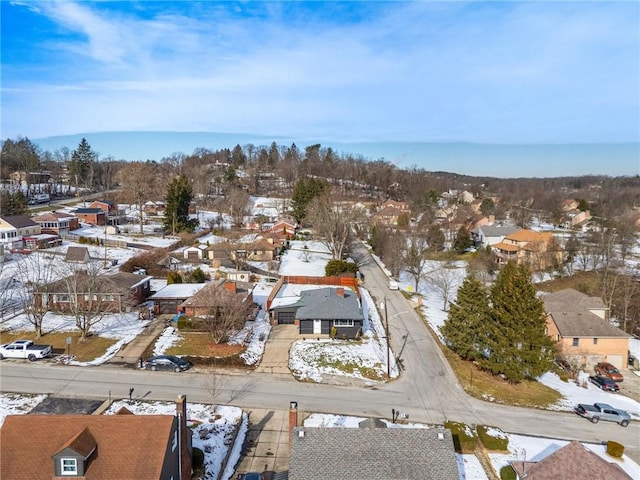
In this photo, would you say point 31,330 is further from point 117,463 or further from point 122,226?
point 122,226

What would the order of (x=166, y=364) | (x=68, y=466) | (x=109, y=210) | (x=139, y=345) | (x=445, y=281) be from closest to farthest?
1. (x=68, y=466)
2. (x=166, y=364)
3. (x=139, y=345)
4. (x=445, y=281)
5. (x=109, y=210)

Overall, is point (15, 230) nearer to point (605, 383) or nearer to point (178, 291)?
point (178, 291)

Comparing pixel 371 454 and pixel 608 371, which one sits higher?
pixel 371 454

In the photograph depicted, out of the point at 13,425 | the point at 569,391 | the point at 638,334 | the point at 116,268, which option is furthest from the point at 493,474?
the point at 116,268

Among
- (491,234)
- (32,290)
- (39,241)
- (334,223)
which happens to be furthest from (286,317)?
(491,234)

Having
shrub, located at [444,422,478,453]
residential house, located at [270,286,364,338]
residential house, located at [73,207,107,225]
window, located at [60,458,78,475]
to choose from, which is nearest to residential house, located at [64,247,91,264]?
residential house, located at [270,286,364,338]

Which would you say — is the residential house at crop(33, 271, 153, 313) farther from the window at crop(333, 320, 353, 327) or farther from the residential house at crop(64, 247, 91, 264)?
the window at crop(333, 320, 353, 327)

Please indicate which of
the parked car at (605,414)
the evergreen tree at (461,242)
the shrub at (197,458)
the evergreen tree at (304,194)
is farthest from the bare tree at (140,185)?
the parked car at (605,414)
